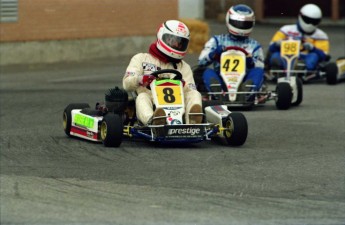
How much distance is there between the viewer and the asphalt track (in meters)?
7.20

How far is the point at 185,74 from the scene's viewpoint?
11.3 m

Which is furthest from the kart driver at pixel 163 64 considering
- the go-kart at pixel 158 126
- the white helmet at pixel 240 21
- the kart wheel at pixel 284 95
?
the white helmet at pixel 240 21

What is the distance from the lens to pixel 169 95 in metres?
10.7

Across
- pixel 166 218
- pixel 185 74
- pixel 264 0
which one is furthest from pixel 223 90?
pixel 264 0

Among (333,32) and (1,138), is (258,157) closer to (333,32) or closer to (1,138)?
(1,138)

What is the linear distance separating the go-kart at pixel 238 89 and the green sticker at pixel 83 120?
3031mm

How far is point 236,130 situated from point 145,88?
1.08 metres

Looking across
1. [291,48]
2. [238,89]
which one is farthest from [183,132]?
[291,48]

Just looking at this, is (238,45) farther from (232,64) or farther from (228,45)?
(232,64)

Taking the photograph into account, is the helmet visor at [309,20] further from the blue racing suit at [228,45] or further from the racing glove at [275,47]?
the blue racing suit at [228,45]

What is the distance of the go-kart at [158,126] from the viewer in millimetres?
10375

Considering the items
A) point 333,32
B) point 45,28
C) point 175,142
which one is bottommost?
point 333,32

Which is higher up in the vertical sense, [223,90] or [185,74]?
[185,74]

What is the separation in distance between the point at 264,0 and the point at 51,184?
2488cm
